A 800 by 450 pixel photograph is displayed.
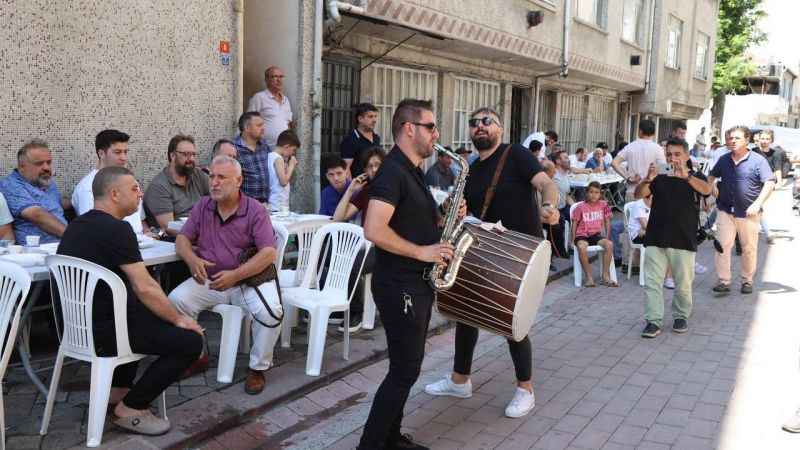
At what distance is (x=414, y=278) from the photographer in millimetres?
3568

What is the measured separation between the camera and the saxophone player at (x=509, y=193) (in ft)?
14.4

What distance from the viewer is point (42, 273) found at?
4066 millimetres

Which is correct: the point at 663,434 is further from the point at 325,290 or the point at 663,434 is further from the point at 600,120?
the point at 600,120

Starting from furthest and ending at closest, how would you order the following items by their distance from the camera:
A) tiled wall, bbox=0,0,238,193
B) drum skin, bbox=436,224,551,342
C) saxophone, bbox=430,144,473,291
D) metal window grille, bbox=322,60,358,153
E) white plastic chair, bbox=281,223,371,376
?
metal window grille, bbox=322,60,358,153
tiled wall, bbox=0,0,238,193
white plastic chair, bbox=281,223,371,376
drum skin, bbox=436,224,551,342
saxophone, bbox=430,144,473,291

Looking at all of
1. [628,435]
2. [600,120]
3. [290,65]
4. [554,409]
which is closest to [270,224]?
[554,409]

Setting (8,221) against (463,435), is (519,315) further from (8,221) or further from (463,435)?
(8,221)

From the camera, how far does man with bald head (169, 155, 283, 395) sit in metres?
4.56

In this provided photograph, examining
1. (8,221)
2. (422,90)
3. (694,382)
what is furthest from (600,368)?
(422,90)

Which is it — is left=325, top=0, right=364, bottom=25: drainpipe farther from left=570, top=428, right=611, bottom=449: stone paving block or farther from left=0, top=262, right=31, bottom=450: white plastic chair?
left=570, top=428, right=611, bottom=449: stone paving block

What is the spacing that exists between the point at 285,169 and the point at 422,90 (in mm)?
4992

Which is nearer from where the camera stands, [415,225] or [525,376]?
[415,225]

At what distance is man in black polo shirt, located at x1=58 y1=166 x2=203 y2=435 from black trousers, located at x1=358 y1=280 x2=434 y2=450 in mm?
1101

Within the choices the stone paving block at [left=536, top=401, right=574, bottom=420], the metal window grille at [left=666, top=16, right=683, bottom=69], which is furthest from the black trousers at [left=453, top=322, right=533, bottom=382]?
the metal window grille at [left=666, top=16, right=683, bottom=69]

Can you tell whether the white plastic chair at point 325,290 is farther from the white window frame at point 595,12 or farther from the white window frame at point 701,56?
the white window frame at point 701,56
